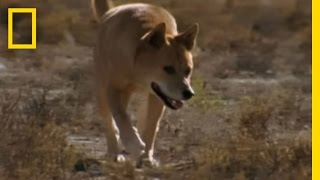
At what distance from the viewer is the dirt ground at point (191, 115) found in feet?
41.9

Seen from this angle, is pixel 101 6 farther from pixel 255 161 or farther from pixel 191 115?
pixel 255 161

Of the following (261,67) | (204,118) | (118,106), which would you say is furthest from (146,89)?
(261,67)

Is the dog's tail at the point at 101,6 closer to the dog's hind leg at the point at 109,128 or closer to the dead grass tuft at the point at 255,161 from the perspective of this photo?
the dog's hind leg at the point at 109,128

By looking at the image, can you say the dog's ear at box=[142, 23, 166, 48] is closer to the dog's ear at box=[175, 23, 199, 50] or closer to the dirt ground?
the dog's ear at box=[175, 23, 199, 50]

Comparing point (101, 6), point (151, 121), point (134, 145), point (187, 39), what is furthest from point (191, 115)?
point (134, 145)

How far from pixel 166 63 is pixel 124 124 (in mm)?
724

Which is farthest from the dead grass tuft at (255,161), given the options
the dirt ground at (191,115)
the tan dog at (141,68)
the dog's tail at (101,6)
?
the dog's tail at (101,6)

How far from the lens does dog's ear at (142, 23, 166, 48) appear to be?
13195 millimetres

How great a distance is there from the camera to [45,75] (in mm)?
20891

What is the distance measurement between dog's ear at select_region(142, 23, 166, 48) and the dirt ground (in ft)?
3.76

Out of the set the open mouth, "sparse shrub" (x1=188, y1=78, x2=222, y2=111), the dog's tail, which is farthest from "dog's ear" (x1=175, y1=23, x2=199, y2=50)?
"sparse shrub" (x1=188, y1=78, x2=222, y2=111)

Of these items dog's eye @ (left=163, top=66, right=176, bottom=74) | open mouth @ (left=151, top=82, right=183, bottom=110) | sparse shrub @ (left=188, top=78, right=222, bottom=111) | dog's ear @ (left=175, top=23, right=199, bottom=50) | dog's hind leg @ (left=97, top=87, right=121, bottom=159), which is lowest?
sparse shrub @ (left=188, top=78, right=222, bottom=111)

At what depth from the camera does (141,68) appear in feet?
43.7

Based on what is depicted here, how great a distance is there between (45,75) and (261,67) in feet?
13.7
